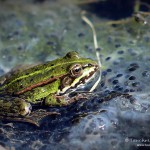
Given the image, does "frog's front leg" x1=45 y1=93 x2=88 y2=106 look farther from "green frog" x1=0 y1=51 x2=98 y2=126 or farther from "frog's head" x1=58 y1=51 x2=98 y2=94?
"frog's head" x1=58 y1=51 x2=98 y2=94

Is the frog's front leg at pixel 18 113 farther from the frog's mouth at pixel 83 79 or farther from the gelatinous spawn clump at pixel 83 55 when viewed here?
the frog's mouth at pixel 83 79

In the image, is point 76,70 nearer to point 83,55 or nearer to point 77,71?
point 77,71

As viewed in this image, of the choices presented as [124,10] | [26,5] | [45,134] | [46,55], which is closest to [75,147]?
[45,134]

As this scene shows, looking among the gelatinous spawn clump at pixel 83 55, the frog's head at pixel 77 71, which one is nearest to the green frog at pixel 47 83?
the frog's head at pixel 77 71

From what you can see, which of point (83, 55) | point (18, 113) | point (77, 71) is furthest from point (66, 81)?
point (83, 55)

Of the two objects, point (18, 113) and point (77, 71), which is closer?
point (18, 113)

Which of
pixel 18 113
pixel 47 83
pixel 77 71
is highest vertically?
pixel 77 71

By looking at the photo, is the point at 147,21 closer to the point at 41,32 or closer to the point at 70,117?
the point at 41,32

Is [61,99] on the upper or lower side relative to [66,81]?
lower
